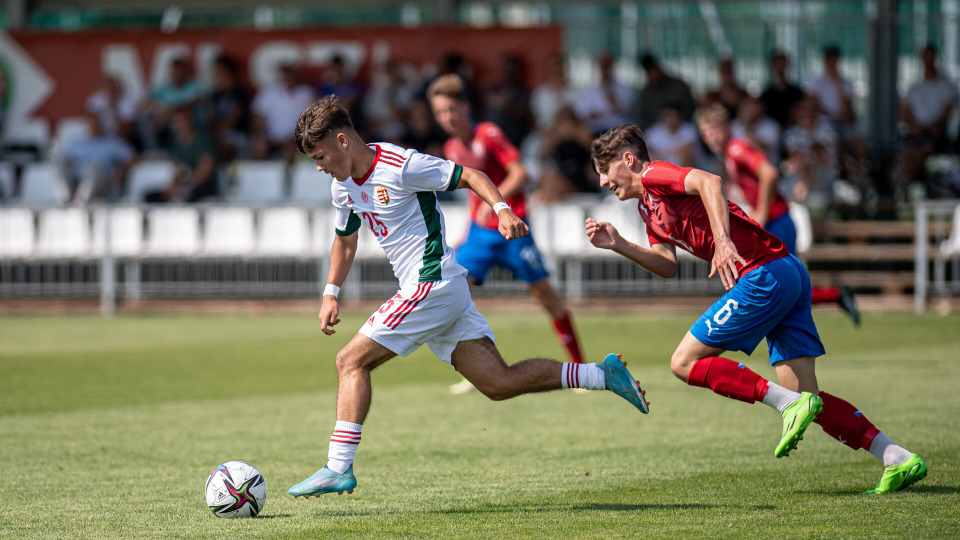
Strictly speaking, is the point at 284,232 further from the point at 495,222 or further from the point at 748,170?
the point at 748,170

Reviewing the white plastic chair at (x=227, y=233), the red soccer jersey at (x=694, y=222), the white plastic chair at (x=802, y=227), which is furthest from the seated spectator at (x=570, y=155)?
the red soccer jersey at (x=694, y=222)

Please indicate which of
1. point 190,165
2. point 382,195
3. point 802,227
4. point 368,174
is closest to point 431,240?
point 382,195

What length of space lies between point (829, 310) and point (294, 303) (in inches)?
306

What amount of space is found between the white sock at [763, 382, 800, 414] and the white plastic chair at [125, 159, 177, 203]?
15203 millimetres

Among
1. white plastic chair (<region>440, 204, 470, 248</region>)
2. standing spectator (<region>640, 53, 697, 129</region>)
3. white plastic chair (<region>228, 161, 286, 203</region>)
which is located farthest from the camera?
white plastic chair (<region>228, 161, 286, 203</region>)

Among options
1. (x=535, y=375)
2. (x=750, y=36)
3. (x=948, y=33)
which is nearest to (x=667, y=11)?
(x=750, y=36)

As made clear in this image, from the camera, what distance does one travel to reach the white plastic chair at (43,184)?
19578 mm

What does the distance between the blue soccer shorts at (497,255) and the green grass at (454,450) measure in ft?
3.47

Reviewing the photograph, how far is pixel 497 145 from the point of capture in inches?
393

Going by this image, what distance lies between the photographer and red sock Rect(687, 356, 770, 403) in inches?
225

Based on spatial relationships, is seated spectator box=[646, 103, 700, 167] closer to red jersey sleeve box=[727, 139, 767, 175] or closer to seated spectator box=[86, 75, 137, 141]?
red jersey sleeve box=[727, 139, 767, 175]

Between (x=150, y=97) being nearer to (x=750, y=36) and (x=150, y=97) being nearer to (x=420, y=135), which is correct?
(x=420, y=135)

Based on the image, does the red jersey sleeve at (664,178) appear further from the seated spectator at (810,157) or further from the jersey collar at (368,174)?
the seated spectator at (810,157)

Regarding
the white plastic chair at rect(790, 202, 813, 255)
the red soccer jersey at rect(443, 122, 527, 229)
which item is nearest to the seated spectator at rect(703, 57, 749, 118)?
the white plastic chair at rect(790, 202, 813, 255)
